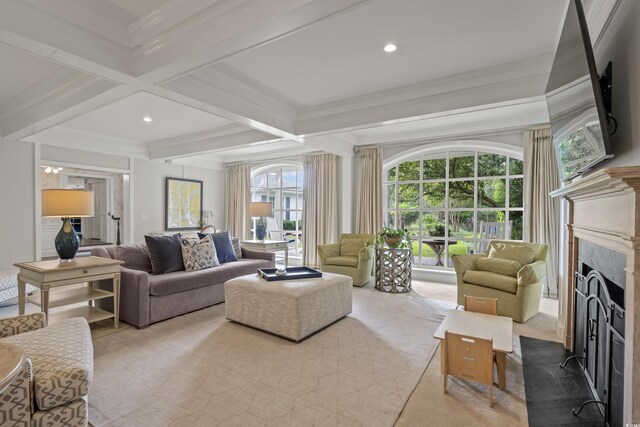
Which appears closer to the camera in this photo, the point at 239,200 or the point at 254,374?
the point at 254,374

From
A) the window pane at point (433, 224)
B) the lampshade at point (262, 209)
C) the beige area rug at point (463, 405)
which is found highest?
the lampshade at point (262, 209)

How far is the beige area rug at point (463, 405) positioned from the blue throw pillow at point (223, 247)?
123 inches

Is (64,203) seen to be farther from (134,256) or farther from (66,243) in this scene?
(134,256)

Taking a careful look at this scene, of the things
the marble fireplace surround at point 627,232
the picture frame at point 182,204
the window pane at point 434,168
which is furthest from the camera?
the picture frame at point 182,204

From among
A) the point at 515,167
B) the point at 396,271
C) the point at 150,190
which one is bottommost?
the point at 396,271

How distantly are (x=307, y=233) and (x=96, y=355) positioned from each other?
4416mm

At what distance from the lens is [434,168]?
568cm

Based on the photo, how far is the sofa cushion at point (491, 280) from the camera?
3.49m

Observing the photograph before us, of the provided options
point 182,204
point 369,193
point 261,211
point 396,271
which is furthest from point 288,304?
point 182,204

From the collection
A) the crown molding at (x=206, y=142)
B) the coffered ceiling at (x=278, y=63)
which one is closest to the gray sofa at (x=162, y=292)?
the coffered ceiling at (x=278, y=63)

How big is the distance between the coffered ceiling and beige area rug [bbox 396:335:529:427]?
2.42m

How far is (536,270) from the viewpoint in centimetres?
348

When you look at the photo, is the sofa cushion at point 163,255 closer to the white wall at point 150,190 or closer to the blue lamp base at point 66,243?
the blue lamp base at point 66,243

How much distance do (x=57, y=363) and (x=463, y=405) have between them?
230cm
